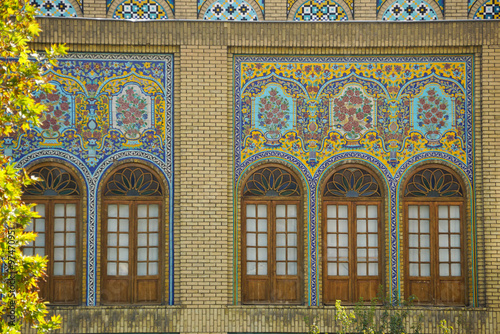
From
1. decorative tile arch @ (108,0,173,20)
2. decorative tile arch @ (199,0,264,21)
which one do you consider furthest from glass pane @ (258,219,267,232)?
decorative tile arch @ (108,0,173,20)

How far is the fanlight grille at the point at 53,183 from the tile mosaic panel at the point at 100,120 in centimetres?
19

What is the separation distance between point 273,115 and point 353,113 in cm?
115

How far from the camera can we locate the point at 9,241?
484 cm

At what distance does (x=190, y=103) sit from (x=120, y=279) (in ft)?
8.81

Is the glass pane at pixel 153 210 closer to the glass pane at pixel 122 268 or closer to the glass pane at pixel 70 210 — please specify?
the glass pane at pixel 122 268

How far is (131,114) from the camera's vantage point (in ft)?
28.6

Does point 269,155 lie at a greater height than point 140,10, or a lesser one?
lesser

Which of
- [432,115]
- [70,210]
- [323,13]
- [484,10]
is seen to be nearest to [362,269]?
[432,115]

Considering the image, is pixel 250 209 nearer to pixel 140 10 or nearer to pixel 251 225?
pixel 251 225

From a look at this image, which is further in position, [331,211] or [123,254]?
[331,211]

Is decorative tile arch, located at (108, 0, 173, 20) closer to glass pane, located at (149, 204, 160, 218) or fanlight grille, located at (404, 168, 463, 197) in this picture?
glass pane, located at (149, 204, 160, 218)

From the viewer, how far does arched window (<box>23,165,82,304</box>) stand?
8625 millimetres

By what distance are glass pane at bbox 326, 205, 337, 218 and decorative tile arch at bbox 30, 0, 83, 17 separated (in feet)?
14.7

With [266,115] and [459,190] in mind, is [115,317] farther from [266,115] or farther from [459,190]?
[459,190]
